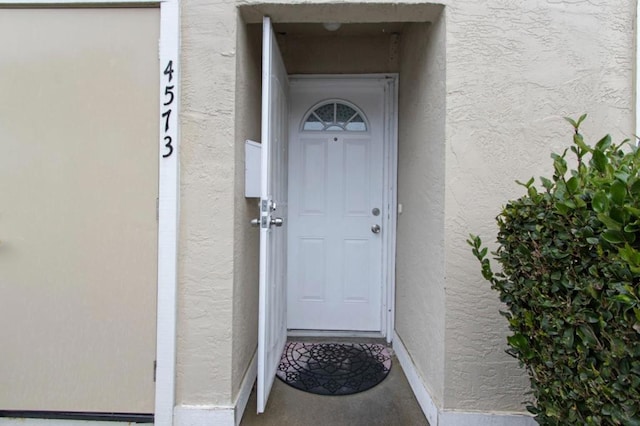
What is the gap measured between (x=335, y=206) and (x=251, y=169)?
1.07 metres

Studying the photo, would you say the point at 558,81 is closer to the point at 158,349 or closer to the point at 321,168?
the point at 321,168

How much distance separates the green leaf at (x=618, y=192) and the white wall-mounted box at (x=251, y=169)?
151cm

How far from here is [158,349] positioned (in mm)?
1625

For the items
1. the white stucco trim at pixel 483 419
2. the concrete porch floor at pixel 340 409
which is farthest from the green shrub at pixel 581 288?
the concrete porch floor at pixel 340 409

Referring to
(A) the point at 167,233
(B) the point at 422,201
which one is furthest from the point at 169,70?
(B) the point at 422,201

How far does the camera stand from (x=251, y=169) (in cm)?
183

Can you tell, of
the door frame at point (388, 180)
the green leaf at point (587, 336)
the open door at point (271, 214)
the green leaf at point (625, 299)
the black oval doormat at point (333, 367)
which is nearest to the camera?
the green leaf at point (625, 299)

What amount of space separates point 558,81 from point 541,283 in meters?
1.10

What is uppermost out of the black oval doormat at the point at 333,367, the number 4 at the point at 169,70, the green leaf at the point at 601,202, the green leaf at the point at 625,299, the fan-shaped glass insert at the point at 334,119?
the fan-shaped glass insert at the point at 334,119

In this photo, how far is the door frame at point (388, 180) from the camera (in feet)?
8.68

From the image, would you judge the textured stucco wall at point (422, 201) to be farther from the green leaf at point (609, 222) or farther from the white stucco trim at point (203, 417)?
the white stucco trim at point (203, 417)

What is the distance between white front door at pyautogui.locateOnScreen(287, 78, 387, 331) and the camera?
2.73 meters

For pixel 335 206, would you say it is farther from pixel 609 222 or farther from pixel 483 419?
pixel 609 222

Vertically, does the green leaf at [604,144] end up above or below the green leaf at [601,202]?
above
